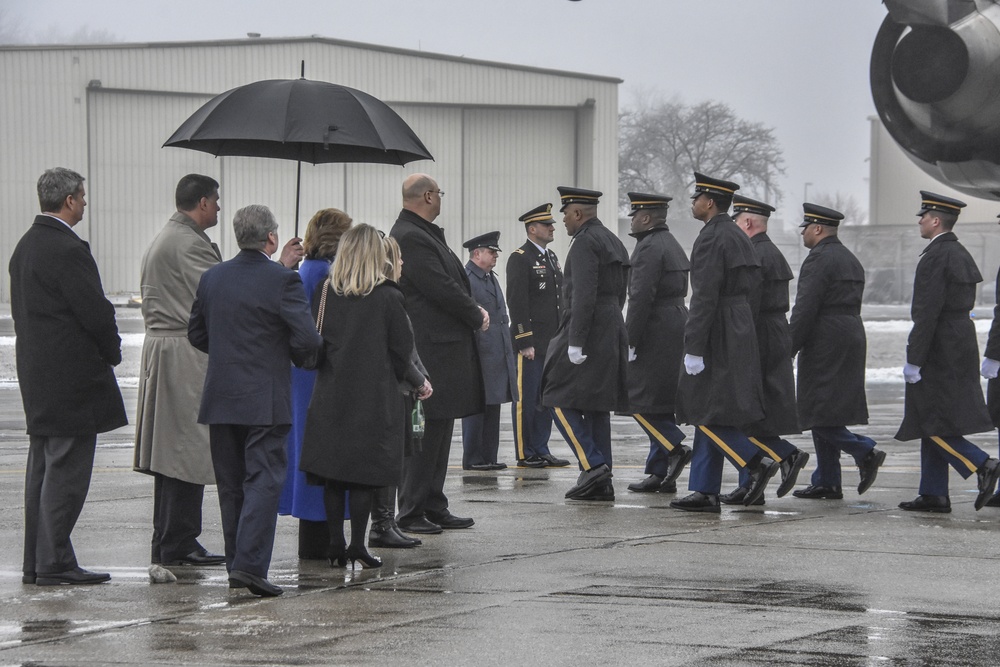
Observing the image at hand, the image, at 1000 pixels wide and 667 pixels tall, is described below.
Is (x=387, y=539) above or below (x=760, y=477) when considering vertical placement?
below

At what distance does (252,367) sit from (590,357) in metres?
3.66

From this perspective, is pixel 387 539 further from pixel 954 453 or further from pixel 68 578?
pixel 954 453

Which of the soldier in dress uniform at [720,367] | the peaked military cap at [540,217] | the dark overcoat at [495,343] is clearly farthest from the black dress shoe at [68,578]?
the peaked military cap at [540,217]

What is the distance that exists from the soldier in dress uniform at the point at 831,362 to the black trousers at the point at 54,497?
15.4 feet

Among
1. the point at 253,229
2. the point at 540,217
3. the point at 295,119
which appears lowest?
the point at 253,229

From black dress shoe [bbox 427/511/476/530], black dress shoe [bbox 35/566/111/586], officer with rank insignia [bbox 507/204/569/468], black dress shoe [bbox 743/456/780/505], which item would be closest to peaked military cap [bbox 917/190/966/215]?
black dress shoe [bbox 743/456/780/505]

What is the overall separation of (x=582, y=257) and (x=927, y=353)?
2164 mm

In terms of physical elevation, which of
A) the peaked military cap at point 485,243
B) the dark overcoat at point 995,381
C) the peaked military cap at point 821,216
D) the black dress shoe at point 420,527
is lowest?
the black dress shoe at point 420,527

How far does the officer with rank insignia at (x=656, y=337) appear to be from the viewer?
9.37 m

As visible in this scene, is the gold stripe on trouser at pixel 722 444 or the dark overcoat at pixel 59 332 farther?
the gold stripe on trouser at pixel 722 444

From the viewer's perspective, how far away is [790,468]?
28.6ft

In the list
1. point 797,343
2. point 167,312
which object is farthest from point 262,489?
point 797,343

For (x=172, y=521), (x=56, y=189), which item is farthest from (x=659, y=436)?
(x=56, y=189)

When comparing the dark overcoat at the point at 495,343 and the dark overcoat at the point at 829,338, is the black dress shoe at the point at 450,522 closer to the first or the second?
the dark overcoat at the point at 829,338
